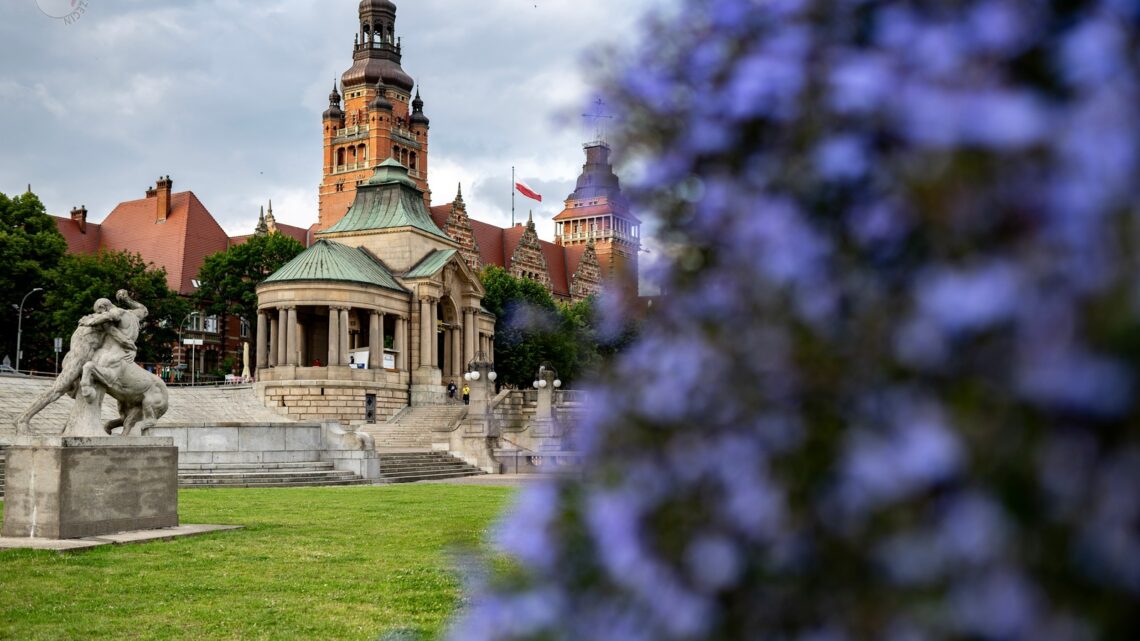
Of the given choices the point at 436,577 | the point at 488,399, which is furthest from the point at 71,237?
the point at 436,577

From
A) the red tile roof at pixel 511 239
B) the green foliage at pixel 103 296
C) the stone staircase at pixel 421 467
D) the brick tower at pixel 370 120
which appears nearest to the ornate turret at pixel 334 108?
the brick tower at pixel 370 120

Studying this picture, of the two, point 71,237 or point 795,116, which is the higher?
point 71,237

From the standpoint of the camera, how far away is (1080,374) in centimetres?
93

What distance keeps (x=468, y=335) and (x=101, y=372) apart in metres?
45.5

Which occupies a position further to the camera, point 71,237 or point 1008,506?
point 71,237

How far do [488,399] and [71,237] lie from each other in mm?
54079

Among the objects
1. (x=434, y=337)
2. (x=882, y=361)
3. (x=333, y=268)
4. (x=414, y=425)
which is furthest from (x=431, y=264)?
(x=882, y=361)

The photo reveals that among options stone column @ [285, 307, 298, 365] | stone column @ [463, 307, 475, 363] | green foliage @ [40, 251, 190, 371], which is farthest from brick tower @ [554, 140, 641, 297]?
green foliage @ [40, 251, 190, 371]

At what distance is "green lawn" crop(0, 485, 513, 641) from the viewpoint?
7180 mm

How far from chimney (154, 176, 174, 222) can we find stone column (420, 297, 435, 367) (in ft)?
115

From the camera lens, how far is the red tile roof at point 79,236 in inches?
3088

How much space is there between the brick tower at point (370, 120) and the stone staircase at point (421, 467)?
70.5m

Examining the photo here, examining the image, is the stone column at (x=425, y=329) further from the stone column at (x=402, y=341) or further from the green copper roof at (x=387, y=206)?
the green copper roof at (x=387, y=206)

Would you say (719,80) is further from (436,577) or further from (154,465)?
(154,465)
